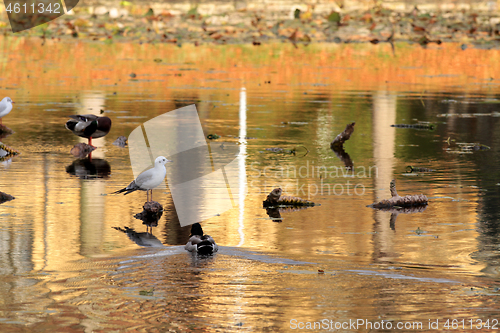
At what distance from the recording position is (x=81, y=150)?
15680mm

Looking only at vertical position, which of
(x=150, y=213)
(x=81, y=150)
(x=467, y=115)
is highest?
(x=467, y=115)

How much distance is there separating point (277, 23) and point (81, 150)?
3518 cm

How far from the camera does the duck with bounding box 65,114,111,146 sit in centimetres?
1656

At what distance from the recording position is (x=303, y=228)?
33.6ft

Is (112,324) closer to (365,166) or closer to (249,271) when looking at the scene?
(249,271)

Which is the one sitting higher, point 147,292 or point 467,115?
point 467,115

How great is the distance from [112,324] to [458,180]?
8.23 metres

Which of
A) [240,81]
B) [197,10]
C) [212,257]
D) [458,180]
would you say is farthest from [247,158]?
[197,10]

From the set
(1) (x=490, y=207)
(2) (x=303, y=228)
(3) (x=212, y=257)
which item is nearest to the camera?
(3) (x=212, y=257)

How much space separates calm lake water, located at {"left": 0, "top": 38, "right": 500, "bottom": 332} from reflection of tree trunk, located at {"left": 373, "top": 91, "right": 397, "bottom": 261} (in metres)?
0.05

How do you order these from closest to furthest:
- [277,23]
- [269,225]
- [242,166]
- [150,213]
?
[269,225] < [150,213] < [242,166] < [277,23]

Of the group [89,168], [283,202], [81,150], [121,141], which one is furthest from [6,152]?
[283,202]

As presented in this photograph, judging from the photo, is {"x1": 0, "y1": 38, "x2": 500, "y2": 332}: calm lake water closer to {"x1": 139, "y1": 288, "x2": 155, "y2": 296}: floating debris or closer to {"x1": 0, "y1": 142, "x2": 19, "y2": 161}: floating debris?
{"x1": 139, "y1": 288, "x2": 155, "y2": 296}: floating debris

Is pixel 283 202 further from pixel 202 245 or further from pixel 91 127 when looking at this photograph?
pixel 91 127
